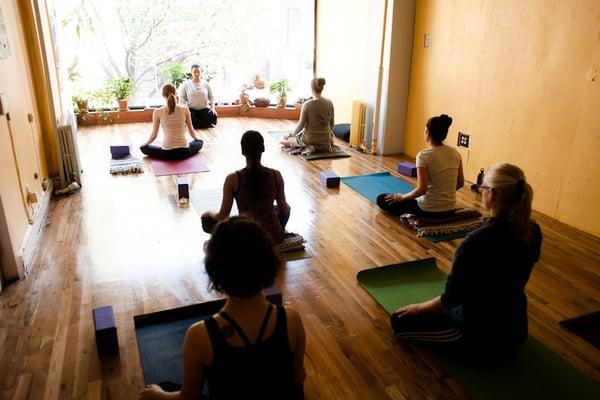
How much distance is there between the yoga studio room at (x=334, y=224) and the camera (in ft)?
6.45

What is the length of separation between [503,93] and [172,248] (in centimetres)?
320

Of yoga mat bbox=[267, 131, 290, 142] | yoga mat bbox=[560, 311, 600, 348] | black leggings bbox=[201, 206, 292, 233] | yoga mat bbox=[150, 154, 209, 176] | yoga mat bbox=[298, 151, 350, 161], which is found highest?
black leggings bbox=[201, 206, 292, 233]

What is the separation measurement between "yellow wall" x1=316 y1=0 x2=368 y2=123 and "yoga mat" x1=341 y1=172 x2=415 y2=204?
6.16ft

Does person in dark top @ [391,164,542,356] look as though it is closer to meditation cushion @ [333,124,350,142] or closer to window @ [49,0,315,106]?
meditation cushion @ [333,124,350,142]

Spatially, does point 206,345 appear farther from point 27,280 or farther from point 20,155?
point 20,155

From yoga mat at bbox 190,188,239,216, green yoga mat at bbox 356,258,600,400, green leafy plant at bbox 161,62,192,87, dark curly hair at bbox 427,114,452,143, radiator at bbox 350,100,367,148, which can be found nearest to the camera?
green yoga mat at bbox 356,258,600,400

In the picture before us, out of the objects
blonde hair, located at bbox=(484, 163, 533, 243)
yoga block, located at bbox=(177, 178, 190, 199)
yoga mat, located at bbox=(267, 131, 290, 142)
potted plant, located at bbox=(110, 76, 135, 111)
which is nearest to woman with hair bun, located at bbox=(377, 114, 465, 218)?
blonde hair, located at bbox=(484, 163, 533, 243)

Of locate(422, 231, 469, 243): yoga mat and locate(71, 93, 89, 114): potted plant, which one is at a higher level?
locate(71, 93, 89, 114): potted plant

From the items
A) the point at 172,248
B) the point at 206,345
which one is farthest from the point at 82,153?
the point at 206,345

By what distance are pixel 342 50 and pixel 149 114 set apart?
3232 millimetres

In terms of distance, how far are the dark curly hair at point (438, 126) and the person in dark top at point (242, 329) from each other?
96.0 inches

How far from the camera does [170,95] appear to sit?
532cm

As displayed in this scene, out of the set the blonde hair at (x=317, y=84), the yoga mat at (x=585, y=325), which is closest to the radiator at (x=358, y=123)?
the blonde hair at (x=317, y=84)

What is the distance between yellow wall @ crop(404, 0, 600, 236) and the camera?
3.65m
